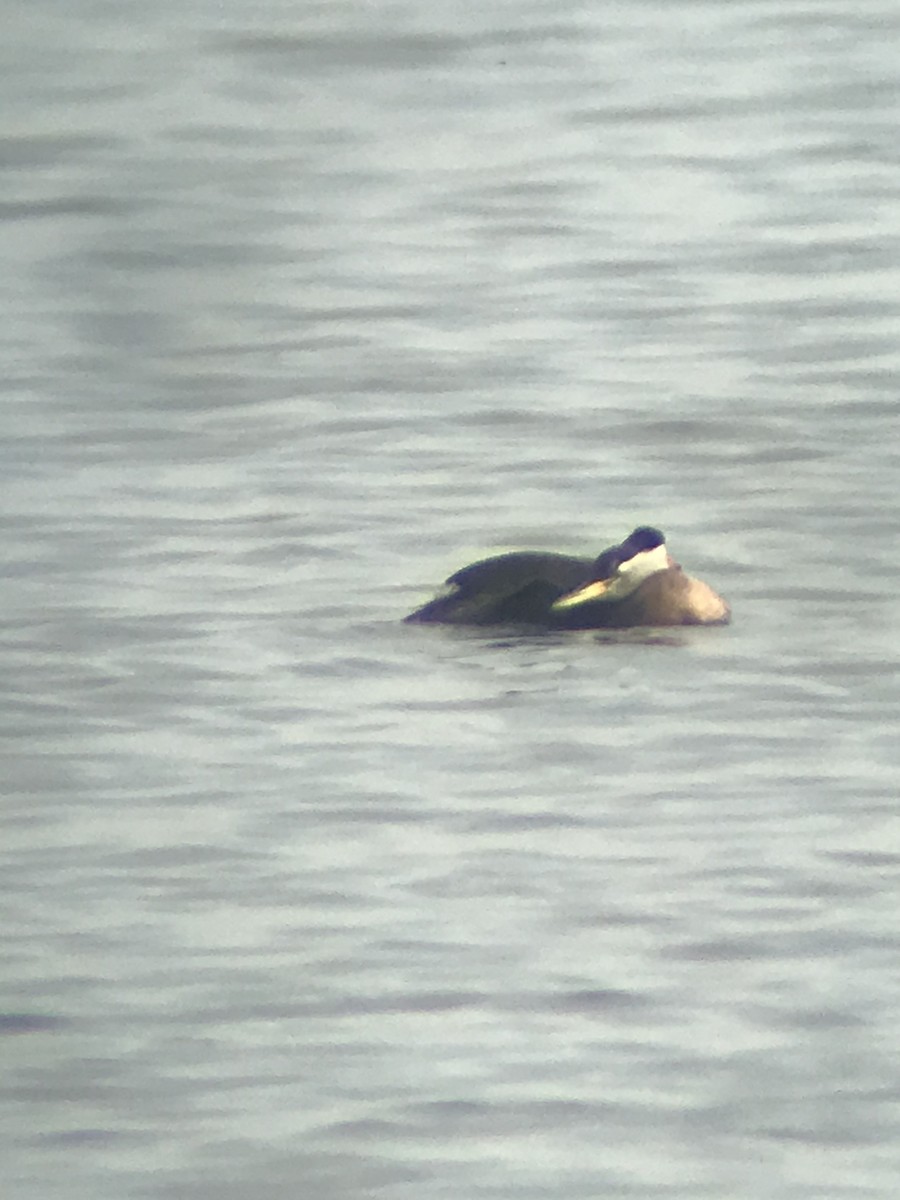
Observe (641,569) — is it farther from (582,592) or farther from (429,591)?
(429,591)

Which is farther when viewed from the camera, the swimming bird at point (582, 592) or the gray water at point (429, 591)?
the swimming bird at point (582, 592)

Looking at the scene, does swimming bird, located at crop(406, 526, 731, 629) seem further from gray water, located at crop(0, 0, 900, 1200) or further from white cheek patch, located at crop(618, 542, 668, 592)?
gray water, located at crop(0, 0, 900, 1200)

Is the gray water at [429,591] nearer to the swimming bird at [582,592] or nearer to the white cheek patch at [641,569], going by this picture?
the swimming bird at [582,592]

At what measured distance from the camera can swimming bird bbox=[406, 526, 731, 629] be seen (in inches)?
293

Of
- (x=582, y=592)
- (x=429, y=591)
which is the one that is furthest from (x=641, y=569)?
(x=429, y=591)

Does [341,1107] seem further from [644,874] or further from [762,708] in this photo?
[762,708]

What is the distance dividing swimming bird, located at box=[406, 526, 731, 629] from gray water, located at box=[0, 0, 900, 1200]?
11cm

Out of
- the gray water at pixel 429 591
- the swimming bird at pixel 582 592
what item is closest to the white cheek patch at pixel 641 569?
the swimming bird at pixel 582 592

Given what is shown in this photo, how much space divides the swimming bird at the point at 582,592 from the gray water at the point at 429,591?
109 millimetres

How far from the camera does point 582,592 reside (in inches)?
304

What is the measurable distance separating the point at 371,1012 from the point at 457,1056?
0.21 meters

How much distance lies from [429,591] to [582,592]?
48 centimetres

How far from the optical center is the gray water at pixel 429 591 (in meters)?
4.61

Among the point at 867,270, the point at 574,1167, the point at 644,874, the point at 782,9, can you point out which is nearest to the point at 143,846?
the point at 644,874
